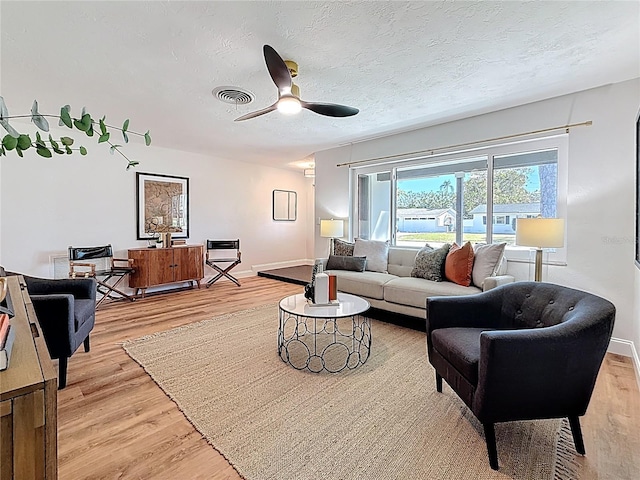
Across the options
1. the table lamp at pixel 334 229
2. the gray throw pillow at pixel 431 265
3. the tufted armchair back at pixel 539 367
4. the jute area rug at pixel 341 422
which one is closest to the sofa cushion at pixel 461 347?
the tufted armchair back at pixel 539 367

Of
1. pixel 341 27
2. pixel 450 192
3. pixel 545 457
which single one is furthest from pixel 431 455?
pixel 450 192

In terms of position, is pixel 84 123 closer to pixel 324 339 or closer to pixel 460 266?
pixel 324 339

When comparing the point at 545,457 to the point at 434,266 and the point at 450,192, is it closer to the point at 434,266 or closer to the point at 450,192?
the point at 434,266

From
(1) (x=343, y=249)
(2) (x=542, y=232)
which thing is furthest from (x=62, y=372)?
(2) (x=542, y=232)

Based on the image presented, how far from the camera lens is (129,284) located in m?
4.70

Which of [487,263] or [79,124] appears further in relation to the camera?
[487,263]

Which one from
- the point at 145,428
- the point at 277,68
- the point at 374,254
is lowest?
the point at 145,428

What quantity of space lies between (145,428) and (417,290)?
2.55 metres

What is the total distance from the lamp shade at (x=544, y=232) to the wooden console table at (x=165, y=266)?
4633mm

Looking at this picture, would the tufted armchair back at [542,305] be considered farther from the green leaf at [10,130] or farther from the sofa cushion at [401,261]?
the green leaf at [10,130]

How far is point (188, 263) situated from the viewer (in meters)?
5.21

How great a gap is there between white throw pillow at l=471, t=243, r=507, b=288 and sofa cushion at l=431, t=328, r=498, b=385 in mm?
1329

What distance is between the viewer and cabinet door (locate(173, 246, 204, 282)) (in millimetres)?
5075

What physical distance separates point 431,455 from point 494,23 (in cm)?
254
